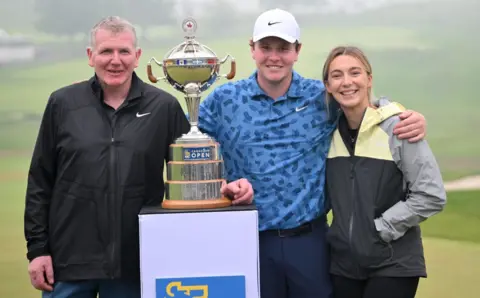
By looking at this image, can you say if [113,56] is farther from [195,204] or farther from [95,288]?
[95,288]

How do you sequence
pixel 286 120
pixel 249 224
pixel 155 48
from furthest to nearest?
pixel 155 48 < pixel 286 120 < pixel 249 224

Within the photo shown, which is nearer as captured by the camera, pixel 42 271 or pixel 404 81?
pixel 42 271

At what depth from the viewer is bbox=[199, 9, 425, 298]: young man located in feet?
6.38

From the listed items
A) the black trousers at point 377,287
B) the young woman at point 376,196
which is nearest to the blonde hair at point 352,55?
the young woman at point 376,196

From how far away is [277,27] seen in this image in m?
1.92

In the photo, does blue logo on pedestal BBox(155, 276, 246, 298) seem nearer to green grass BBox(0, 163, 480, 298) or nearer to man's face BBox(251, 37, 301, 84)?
man's face BBox(251, 37, 301, 84)

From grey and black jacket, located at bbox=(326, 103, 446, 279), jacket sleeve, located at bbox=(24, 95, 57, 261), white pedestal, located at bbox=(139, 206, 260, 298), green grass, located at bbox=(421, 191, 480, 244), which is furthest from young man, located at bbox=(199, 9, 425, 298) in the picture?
green grass, located at bbox=(421, 191, 480, 244)

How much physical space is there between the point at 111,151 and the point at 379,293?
2.61ft

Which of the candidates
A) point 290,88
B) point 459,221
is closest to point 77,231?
point 290,88

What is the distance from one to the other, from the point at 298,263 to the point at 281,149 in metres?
0.32

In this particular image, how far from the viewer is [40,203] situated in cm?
185

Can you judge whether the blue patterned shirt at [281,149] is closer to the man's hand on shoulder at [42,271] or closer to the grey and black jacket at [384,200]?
the grey and black jacket at [384,200]

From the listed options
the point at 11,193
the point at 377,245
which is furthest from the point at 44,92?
the point at 377,245

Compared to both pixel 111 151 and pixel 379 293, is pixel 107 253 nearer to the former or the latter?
pixel 111 151
